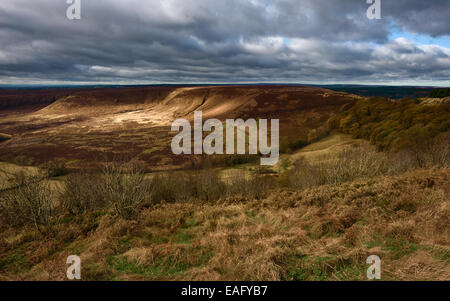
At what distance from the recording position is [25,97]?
15038 cm

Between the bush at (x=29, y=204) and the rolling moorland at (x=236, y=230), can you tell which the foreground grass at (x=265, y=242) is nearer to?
the rolling moorland at (x=236, y=230)

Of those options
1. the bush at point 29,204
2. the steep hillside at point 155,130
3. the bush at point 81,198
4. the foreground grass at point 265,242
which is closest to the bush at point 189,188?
the bush at point 81,198

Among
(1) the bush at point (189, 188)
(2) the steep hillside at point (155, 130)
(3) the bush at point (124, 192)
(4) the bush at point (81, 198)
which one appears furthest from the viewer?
(2) the steep hillside at point (155, 130)

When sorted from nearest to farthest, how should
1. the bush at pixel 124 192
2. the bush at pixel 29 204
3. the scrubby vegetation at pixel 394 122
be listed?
the bush at pixel 29 204
the bush at pixel 124 192
the scrubby vegetation at pixel 394 122

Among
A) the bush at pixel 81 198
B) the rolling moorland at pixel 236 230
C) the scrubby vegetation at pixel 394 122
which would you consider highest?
the scrubby vegetation at pixel 394 122

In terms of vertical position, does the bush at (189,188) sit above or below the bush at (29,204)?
below

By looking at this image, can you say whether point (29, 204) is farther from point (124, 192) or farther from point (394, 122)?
point (394, 122)

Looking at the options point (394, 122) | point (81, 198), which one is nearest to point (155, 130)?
point (81, 198)

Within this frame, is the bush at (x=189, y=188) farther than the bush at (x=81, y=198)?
Yes

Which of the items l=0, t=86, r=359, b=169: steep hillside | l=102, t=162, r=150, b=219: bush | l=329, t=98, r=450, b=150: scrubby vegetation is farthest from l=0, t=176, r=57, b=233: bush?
l=329, t=98, r=450, b=150: scrubby vegetation

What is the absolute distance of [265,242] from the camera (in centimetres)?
607

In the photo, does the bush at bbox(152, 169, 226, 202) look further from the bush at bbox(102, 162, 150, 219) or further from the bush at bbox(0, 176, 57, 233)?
the bush at bbox(0, 176, 57, 233)

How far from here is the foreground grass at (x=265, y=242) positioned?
5.04 metres
